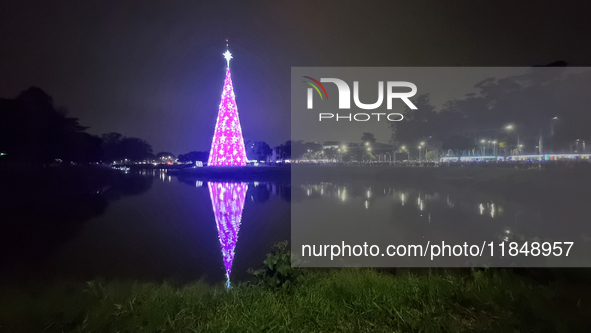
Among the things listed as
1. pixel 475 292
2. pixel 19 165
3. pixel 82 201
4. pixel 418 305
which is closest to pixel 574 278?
pixel 475 292

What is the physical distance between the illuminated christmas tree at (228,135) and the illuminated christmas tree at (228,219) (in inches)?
206

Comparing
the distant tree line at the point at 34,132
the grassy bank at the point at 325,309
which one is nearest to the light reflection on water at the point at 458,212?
the grassy bank at the point at 325,309

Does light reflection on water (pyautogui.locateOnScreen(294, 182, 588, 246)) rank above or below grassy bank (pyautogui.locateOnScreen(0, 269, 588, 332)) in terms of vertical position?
below

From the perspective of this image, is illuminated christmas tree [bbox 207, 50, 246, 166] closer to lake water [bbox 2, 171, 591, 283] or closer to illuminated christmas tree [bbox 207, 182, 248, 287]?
illuminated christmas tree [bbox 207, 182, 248, 287]

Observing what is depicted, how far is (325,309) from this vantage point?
3.18 meters

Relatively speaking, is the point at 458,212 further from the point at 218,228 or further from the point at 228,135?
the point at 228,135

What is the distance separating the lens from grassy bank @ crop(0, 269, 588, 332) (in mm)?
2801

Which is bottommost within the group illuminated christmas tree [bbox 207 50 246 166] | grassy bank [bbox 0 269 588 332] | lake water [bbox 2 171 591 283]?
lake water [bbox 2 171 591 283]

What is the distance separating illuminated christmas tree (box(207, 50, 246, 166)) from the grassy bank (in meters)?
18.3

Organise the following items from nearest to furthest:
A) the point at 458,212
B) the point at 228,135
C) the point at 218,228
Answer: the point at 218,228 → the point at 458,212 → the point at 228,135

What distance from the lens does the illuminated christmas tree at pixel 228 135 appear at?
21062 mm

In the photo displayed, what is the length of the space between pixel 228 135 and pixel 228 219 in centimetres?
1164

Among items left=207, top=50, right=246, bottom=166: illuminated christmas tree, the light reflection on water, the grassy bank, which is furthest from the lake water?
left=207, top=50, right=246, bottom=166: illuminated christmas tree

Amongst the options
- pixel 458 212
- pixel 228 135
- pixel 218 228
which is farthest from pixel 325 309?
pixel 228 135
